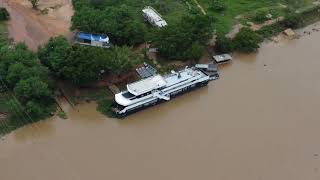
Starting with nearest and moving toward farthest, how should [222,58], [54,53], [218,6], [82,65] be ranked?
[82,65] < [54,53] < [222,58] < [218,6]

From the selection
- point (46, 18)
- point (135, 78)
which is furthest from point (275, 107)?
point (46, 18)

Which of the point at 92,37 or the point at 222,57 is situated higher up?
the point at 92,37

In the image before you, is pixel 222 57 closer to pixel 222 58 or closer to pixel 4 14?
pixel 222 58

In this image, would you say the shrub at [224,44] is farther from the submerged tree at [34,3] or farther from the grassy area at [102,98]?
the submerged tree at [34,3]

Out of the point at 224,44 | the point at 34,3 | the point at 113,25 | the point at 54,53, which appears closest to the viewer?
the point at 54,53

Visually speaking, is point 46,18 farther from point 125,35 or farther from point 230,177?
point 230,177

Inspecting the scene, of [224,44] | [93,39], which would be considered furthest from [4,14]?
[224,44]

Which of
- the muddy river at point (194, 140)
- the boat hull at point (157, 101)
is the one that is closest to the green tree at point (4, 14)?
the muddy river at point (194, 140)
